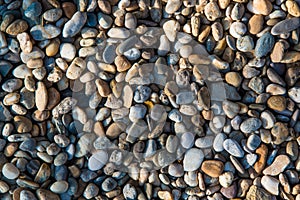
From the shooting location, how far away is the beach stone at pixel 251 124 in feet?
3.93

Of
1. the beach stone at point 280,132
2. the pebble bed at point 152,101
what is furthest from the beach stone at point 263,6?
the beach stone at point 280,132

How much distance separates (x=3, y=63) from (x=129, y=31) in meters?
0.38

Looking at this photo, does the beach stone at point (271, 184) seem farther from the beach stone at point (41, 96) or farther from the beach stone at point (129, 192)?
the beach stone at point (41, 96)

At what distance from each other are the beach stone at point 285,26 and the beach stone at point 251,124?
258mm

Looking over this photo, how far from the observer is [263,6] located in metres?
1.21

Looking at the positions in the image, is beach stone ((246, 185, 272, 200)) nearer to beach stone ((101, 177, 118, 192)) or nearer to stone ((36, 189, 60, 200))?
beach stone ((101, 177, 118, 192))

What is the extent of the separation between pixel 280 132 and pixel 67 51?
0.66 m

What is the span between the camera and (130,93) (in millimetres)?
1209

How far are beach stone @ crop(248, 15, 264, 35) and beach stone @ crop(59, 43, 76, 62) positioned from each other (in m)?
0.52

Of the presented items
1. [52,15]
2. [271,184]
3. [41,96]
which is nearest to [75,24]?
[52,15]

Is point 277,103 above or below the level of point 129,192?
above

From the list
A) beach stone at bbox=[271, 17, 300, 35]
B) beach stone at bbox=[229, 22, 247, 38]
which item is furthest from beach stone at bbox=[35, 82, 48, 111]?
beach stone at bbox=[271, 17, 300, 35]

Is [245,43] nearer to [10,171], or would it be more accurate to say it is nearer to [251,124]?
[251,124]

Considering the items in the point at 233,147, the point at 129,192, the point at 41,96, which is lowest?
the point at 129,192
